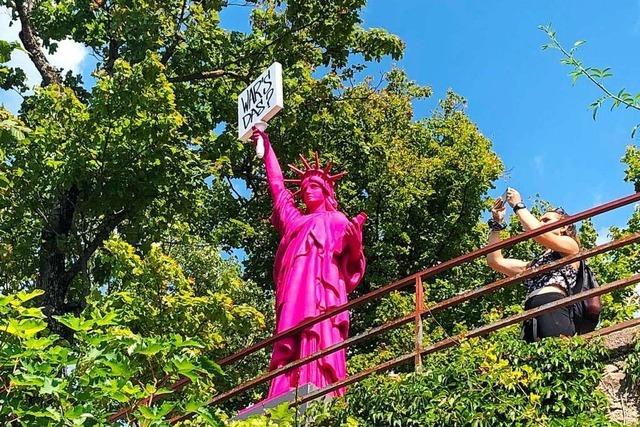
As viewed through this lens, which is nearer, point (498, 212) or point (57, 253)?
point (498, 212)

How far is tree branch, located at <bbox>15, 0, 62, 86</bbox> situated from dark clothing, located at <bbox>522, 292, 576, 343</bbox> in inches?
383

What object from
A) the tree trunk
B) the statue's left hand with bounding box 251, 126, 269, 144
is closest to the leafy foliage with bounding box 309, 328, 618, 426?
the statue's left hand with bounding box 251, 126, 269, 144

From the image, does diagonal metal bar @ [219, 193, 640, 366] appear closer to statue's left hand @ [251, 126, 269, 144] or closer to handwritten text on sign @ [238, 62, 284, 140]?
handwritten text on sign @ [238, 62, 284, 140]

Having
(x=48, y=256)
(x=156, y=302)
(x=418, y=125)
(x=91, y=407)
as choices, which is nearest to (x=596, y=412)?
(x=91, y=407)

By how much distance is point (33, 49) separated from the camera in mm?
13953

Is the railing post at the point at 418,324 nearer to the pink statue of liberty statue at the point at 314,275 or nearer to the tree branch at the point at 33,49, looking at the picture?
the pink statue of liberty statue at the point at 314,275

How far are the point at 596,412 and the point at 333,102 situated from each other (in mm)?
10727

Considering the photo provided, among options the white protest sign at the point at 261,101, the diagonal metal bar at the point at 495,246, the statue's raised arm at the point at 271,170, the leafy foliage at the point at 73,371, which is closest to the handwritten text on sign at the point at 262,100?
the white protest sign at the point at 261,101

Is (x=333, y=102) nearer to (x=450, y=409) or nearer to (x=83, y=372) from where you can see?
(x=450, y=409)

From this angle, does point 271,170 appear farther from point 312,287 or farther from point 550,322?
point 550,322

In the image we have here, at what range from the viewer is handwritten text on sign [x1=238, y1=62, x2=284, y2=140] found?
31.2ft

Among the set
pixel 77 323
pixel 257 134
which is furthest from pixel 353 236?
pixel 77 323

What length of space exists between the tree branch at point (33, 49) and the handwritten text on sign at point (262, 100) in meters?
4.88

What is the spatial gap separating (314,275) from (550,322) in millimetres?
3013
